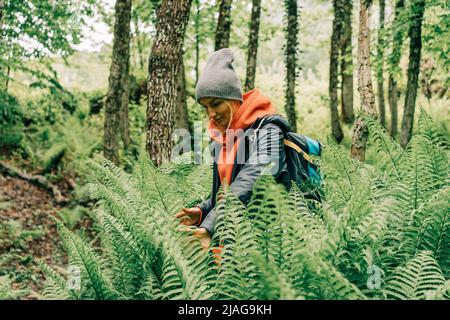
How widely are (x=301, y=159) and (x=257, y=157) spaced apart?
428 mm

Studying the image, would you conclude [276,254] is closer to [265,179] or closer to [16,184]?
[265,179]

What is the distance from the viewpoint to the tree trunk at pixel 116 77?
9477 millimetres

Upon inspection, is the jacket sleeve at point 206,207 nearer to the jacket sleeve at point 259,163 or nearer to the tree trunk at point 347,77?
the jacket sleeve at point 259,163

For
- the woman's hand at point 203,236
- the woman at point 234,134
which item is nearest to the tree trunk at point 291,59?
the woman at point 234,134

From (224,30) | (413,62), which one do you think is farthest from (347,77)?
(224,30)

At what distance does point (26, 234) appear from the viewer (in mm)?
8984

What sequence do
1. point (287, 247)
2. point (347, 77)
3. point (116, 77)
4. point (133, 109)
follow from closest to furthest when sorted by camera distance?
point (287, 247), point (116, 77), point (347, 77), point (133, 109)

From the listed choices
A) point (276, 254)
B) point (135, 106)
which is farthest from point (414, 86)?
point (135, 106)

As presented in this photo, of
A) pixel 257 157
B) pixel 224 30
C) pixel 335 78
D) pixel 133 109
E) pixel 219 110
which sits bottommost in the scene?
pixel 133 109

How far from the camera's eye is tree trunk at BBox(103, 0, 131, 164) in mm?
9477

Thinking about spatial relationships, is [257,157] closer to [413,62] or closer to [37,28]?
[413,62]

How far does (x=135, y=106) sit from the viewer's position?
17.2 metres

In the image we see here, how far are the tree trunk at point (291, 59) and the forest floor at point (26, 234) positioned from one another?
6063mm

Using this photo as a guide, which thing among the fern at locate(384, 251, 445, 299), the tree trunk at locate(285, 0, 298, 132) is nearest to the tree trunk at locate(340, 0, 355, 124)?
the tree trunk at locate(285, 0, 298, 132)
